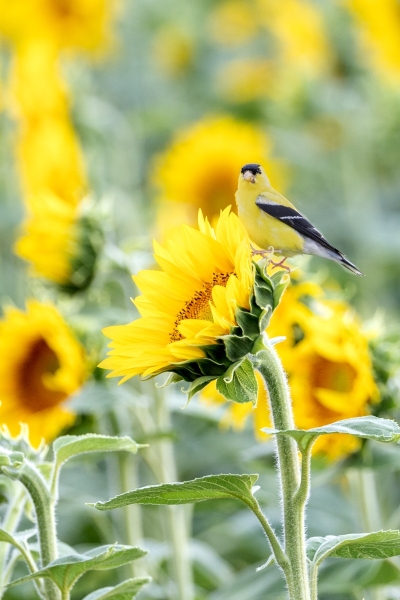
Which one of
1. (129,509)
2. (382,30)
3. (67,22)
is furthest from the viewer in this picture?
(67,22)

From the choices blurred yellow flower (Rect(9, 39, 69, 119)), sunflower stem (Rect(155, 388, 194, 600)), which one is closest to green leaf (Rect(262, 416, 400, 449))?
sunflower stem (Rect(155, 388, 194, 600))

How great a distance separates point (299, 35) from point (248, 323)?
257 centimetres

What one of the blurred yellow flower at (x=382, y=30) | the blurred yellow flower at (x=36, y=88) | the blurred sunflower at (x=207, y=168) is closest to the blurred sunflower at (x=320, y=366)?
the blurred sunflower at (x=207, y=168)

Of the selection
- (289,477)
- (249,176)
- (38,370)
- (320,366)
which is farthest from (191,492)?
(38,370)

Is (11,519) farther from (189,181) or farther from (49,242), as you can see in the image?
(189,181)

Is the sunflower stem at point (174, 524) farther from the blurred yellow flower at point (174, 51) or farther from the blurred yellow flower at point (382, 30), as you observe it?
the blurred yellow flower at point (174, 51)

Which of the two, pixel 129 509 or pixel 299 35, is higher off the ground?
pixel 299 35

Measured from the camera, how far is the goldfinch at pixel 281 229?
0.92 m

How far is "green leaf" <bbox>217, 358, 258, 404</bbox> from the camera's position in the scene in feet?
2.49

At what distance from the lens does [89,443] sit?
0.78m

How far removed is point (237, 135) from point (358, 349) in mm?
1448

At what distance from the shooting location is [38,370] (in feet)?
4.75

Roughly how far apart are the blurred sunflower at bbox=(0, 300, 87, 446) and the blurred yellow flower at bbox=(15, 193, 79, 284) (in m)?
0.09

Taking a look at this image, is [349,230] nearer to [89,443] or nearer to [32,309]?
[32,309]
